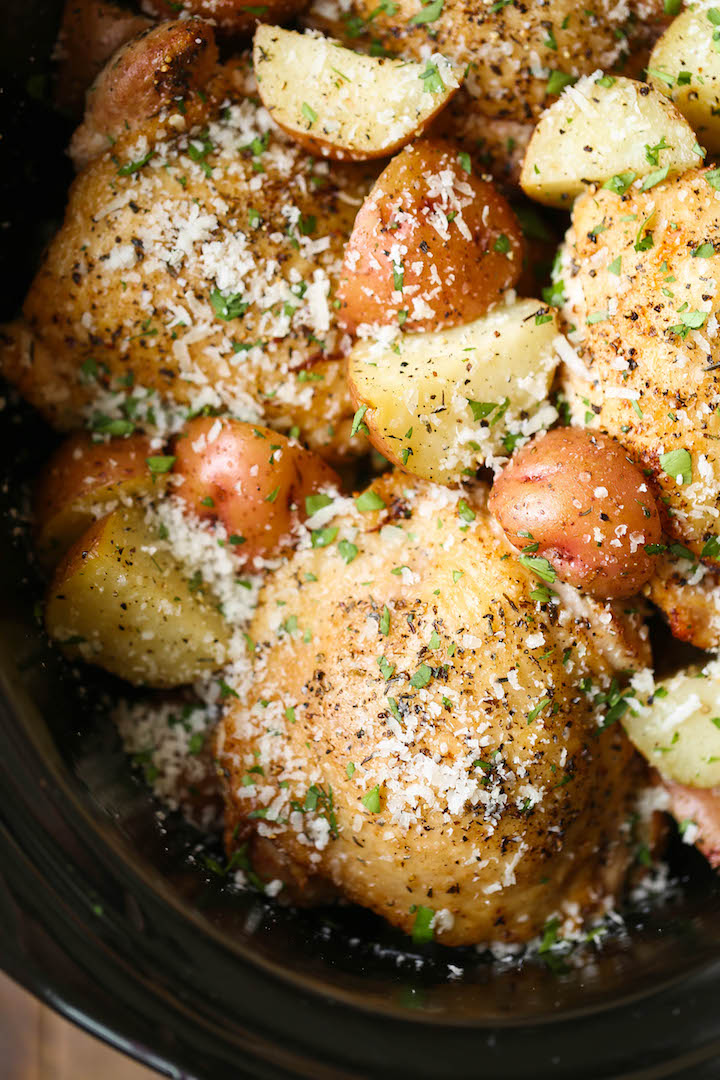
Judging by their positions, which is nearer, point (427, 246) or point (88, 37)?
point (427, 246)

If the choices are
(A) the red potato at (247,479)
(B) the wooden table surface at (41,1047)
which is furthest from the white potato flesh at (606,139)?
(B) the wooden table surface at (41,1047)

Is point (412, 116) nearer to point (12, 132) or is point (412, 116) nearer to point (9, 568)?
point (12, 132)

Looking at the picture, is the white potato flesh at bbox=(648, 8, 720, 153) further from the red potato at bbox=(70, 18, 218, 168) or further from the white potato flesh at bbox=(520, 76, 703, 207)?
the red potato at bbox=(70, 18, 218, 168)

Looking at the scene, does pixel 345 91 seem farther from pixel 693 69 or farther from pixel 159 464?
pixel 159 464

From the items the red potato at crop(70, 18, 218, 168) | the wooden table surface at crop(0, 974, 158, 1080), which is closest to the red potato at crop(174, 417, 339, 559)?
the red potato at crop(70, 18, 218, 168)

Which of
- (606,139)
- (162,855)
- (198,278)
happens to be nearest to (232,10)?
(198,278)
